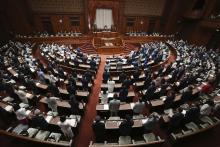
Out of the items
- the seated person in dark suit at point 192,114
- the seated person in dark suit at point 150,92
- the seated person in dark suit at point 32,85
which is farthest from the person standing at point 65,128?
the seated person in dark suit at point 192,114

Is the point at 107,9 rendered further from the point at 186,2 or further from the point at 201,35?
the point at 201,35

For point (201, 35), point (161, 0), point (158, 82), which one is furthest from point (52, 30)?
point (201, 35)

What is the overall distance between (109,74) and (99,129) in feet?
15.4

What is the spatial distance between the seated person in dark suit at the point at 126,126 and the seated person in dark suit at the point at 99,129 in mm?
615

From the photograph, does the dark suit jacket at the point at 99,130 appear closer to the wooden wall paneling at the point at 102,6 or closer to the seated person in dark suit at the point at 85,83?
the seated person in dark suit at the point at 85,83

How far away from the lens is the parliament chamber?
6.05 metres

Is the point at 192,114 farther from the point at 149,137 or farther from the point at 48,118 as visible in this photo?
the point at 48,118

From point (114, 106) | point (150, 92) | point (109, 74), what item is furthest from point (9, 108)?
point (150, 92)

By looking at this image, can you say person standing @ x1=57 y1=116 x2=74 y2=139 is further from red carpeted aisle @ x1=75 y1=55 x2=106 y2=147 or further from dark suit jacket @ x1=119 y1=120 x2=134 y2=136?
dark suit jacket @ x1=119 y1=120 x2=134 y2=136

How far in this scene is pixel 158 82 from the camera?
29.3 feet

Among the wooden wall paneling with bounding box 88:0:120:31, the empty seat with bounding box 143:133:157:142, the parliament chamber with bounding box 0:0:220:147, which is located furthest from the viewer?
the wooden wall paneling with bounding box 88:0:120:31

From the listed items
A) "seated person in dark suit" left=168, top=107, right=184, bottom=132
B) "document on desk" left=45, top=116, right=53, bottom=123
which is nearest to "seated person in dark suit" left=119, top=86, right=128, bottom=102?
"seated person in dark suit" left=168, top=107, right=184, bottom=132

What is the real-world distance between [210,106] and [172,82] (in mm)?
3529

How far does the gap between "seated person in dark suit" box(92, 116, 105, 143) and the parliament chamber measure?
36 millimetres
